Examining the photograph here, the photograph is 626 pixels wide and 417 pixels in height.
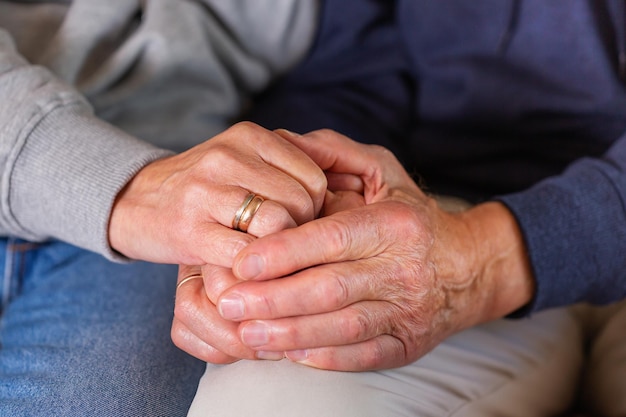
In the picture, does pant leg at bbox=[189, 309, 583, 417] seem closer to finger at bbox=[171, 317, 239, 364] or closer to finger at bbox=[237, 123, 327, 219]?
finger at bbox=[171, 317, 239, 364]

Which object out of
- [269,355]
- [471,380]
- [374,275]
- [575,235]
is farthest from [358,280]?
[575,235]

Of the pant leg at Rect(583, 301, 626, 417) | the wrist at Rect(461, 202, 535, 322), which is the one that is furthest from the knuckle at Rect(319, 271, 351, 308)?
the pant leg at Rect(583, 301, 626, 417)

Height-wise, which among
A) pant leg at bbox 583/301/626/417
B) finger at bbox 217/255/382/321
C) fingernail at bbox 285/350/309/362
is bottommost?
pant leg at bbox 583/301/626/417

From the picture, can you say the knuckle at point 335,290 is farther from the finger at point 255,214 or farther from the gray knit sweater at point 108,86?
the gray knit sweater at point 108,86

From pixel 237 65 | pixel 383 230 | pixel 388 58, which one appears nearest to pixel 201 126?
pixel 237 65

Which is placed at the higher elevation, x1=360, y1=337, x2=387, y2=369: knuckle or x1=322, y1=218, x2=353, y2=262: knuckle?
x1=322, y1=218, x2=353, y2=262: knuckle

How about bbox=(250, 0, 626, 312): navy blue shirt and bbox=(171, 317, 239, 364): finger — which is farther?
bbox=(250, 0, 626, 312): navy blue shirt

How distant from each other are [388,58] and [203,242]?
637 mm

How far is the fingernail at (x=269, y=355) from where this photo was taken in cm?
65

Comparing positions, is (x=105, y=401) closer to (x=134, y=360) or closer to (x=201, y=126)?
(x=134, y=360)

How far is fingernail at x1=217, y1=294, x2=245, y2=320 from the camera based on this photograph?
0.60 metres

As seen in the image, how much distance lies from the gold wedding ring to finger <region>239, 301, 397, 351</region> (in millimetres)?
98

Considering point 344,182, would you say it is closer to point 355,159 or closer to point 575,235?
point 355,159

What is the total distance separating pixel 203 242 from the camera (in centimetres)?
63
